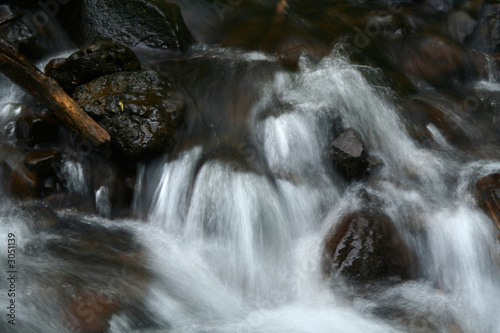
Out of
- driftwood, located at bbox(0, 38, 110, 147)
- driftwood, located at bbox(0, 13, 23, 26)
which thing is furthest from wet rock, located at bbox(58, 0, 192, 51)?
driftwood, located at bbox(0, 38, 110, 147)

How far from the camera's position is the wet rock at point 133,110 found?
4695 mm

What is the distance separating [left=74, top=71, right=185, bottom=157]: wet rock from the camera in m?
4.70

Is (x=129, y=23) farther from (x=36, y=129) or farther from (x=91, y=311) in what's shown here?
(x=91, y=311)

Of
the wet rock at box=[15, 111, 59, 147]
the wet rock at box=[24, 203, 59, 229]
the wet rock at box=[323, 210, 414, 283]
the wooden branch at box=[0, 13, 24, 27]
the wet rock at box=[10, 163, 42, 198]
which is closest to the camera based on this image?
the wet rock at box=[323, 210, 414, 283]

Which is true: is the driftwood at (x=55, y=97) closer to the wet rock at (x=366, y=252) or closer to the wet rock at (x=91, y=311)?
the wet rock at (x=91, y=311)

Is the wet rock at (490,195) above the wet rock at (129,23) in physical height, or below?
below

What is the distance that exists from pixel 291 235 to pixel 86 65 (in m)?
3.16

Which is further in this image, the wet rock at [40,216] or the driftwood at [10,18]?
the driftwood at [10,18]

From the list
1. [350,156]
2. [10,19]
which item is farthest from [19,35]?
[350,156]

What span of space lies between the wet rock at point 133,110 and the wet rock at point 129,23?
1254mm

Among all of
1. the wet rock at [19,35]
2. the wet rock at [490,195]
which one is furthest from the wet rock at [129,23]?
the wet rock at [490,195]

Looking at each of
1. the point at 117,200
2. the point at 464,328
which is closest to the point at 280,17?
the point at 117,200

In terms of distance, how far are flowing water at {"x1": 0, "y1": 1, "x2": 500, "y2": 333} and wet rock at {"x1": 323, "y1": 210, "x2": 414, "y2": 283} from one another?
0.12 m

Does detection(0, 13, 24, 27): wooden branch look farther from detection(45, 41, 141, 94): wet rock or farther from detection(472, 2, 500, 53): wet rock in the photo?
detection(472, 2, 500, 53): wet rock
